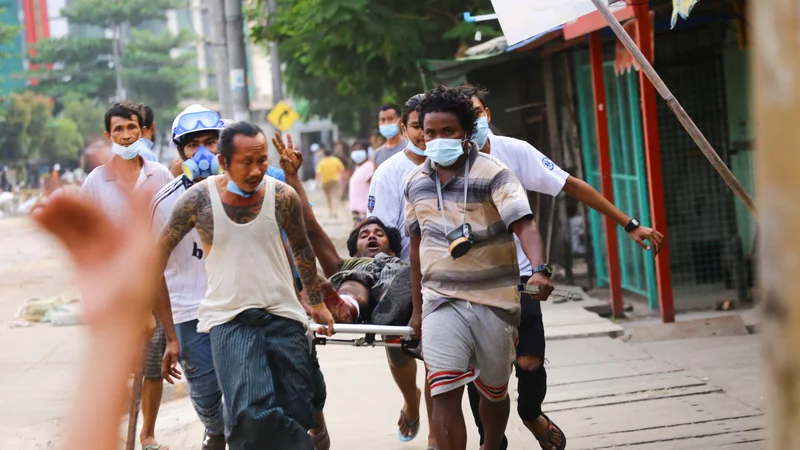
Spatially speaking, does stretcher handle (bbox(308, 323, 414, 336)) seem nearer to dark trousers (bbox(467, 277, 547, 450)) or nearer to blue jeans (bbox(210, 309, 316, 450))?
blue jeans (bbox(210, 309, 316, 450))

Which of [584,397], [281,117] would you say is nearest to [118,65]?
[281,117]

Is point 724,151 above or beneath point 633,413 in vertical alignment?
above

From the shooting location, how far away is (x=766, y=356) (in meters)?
1.85

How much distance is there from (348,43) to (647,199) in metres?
5.01

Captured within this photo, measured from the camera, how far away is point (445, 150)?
499 centimetres

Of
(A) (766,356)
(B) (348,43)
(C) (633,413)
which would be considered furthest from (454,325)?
(B) (348,43)

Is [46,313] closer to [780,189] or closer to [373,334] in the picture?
[373,334]

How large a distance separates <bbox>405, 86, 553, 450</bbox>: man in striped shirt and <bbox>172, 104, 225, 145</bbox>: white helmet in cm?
124

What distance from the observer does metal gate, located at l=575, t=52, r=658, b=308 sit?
10172mm

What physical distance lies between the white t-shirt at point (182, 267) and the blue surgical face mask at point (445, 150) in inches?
55.0

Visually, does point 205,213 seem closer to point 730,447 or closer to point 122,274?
point 122,274

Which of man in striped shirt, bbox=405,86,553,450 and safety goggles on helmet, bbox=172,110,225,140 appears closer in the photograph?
man in striped shirt, bbox=405,86,553,450

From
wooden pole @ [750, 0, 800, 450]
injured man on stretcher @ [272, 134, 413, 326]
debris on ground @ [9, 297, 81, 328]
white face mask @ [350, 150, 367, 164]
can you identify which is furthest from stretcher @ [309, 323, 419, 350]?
white face mask @ [350, 150, 367, 164]

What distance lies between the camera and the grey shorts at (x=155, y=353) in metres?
6.26
